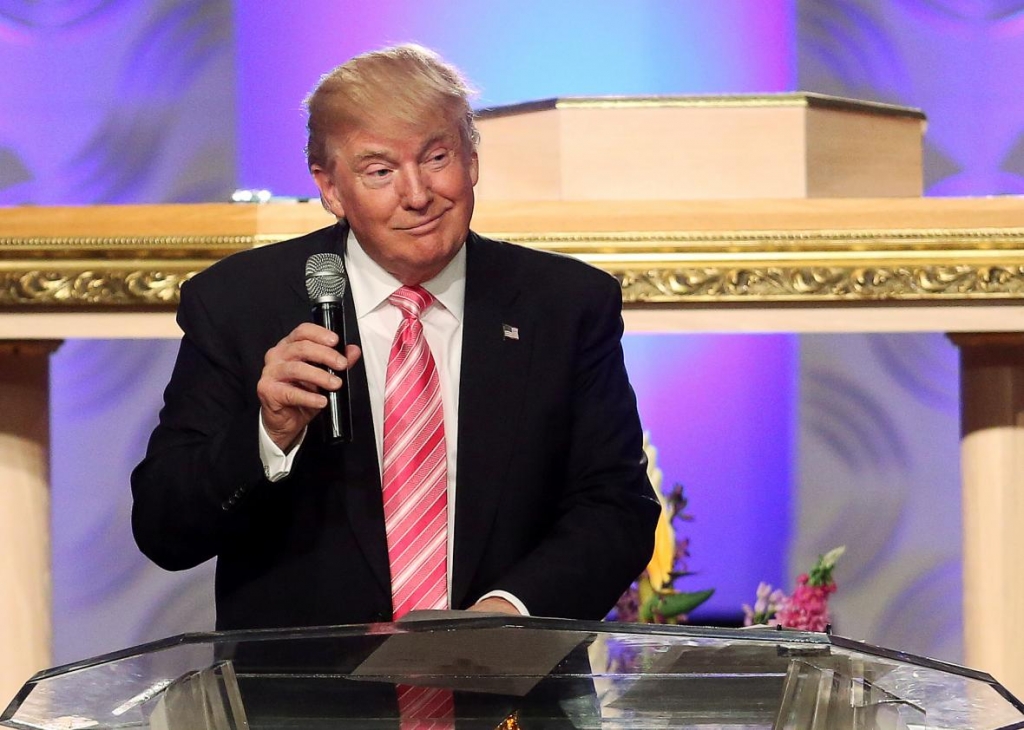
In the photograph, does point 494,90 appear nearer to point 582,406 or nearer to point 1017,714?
point 582,406

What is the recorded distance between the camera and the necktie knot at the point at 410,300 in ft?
6.36

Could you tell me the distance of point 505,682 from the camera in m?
1.19

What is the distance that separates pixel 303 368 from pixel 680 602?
1.36 metres

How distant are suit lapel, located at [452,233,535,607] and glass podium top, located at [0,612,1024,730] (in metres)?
0.66

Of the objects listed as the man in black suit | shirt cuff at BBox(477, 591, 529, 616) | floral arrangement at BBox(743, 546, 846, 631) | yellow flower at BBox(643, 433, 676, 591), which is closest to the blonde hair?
Result: the man in black suit

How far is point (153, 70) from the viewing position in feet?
12.0

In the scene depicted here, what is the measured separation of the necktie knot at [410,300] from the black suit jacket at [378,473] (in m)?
0.06

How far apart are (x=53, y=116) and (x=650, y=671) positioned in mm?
2951

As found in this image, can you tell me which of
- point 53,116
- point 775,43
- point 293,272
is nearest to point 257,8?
point 53,116

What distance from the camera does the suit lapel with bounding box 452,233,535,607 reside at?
6.14 feet

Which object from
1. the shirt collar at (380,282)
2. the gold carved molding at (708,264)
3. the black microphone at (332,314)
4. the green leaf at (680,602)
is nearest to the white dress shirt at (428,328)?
the shirt collar at (380,282)

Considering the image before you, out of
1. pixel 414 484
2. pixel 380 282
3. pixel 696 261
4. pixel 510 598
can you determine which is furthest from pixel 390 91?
pixel 696 261

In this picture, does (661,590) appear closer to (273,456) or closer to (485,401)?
(485,401)

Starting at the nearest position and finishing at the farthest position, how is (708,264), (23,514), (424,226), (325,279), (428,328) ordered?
(325,279) → (424,226) → (428,328) → (708,264) → (23,514)
